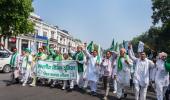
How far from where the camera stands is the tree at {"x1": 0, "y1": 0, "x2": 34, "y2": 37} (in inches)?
1531

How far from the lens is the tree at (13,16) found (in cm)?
3888

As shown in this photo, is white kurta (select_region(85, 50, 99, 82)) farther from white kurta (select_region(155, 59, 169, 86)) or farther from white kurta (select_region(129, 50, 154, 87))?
white kurta (select_region(155, 59, 169, 86))

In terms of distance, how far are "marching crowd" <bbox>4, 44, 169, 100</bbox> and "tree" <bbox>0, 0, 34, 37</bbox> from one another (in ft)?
71.2

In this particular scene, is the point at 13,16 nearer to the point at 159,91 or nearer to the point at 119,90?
the point at 119,90

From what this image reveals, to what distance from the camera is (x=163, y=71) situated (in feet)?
43.0

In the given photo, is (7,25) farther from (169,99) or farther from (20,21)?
(169,99)

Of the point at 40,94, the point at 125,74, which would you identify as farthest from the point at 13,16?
the point at 125,74

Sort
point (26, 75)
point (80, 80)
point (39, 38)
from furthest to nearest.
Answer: point (39, 38)
point (26, 75)
point (80, 80)

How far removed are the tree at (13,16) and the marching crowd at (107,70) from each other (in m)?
21.7

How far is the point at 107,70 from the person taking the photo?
1473 cm

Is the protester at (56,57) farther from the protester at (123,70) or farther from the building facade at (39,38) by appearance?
the building facade at (39,38)

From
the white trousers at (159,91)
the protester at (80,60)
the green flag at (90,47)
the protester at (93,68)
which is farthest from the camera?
the green flag at (90,47)

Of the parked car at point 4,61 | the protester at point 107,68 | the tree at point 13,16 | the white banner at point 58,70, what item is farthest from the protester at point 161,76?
the tree at point 13,16

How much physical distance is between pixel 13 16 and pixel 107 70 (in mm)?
26023
